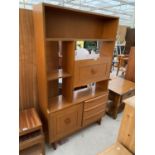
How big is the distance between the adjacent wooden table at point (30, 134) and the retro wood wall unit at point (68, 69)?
14cm

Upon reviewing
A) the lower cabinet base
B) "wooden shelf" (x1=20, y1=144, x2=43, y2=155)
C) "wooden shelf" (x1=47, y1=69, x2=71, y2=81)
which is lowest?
"wooden shelf" (x1=20, y1=144, x2=43, y2=155)

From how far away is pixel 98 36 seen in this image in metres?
2.06

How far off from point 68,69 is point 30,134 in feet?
2.89

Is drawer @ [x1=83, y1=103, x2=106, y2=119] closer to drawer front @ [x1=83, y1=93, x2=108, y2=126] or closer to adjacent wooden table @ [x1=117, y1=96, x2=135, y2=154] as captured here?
drawer front @ [x1=83, y1=93, x2=108, y2=126]

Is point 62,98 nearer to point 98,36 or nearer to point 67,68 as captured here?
point 67,68

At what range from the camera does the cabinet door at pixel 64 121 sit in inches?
64.9

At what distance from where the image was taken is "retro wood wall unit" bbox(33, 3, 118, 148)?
1.51m

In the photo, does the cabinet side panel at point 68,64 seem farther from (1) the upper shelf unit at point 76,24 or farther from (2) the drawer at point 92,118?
(2) the drawer at point 92,118

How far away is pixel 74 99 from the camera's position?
5.99 feet

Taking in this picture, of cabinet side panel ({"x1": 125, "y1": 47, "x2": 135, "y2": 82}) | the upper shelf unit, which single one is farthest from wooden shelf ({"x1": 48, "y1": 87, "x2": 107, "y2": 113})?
cabinet side panel ({"x1": 125, "y1": 47, "x2": 135, "y2": 82})

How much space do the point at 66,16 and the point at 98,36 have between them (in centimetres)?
64

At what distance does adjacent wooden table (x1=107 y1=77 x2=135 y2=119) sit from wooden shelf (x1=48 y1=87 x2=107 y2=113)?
0.41 metres

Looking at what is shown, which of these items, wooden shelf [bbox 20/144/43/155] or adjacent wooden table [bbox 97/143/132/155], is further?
wooden shelf [bbox 20/144/43/155]

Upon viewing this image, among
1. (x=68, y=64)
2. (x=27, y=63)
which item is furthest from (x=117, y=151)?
(x=27, y=63)
